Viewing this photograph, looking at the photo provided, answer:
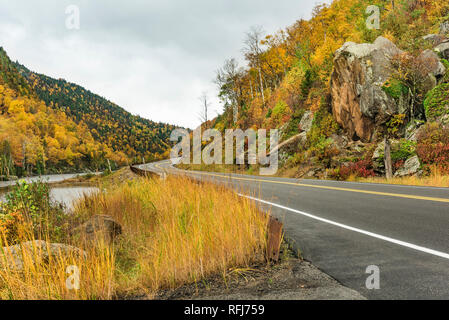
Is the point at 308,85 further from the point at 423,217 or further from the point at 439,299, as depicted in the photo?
the point at 439,299

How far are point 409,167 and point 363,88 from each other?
6.54 meters

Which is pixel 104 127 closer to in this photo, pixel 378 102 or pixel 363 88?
pixel 363 88

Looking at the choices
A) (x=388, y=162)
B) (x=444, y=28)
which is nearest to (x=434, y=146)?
(x=388, y=162)

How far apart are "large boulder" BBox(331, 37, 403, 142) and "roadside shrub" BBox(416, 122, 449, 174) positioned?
3009 mm

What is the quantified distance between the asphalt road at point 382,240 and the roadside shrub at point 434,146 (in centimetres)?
520

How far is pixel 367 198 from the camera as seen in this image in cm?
731

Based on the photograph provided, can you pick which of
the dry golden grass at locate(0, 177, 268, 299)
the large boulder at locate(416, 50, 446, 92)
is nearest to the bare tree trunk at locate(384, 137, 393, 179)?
the large boulder at locate(416, 50, 446, 92)

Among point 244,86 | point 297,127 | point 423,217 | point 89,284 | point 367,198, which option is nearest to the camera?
point 89,284

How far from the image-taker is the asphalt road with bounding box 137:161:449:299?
97.5 inches

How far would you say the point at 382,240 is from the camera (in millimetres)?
3764

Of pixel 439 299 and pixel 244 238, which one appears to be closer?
pixel 439 299

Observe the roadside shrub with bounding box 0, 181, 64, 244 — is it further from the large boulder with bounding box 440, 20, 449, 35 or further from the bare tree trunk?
the large boulder with bounding box 440, 20, 449, 35
